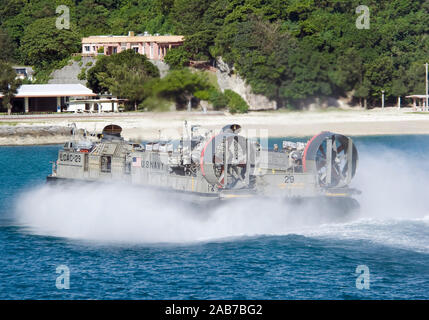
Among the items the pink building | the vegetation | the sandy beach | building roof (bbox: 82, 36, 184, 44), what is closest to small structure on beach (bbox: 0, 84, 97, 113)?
the vegetation

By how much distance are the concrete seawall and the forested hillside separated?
15201 millimetres

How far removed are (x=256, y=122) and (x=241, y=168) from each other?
25.2 metres

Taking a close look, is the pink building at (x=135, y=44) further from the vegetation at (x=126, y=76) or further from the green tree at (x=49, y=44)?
the green tree at (x=49, y=44)

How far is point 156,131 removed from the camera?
36.3m

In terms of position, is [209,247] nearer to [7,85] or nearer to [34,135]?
[34,135]

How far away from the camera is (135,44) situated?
8325 cm

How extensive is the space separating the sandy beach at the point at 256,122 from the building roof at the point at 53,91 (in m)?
Answer: 9.40

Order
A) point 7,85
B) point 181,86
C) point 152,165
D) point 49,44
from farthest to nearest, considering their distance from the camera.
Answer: point 49,44 < point 7,85 < point 152,165 < point 181,86

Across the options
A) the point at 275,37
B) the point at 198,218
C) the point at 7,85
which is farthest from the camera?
the point at 7,85

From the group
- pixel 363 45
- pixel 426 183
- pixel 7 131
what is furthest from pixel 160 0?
pixel 426 183

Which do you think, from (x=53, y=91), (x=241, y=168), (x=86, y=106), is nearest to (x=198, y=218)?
Result: (x=241, y=168)

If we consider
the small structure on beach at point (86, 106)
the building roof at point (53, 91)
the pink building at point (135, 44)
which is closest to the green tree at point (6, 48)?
the pink building at point (135, 44)

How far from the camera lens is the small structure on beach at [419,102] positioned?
68.4 metres
